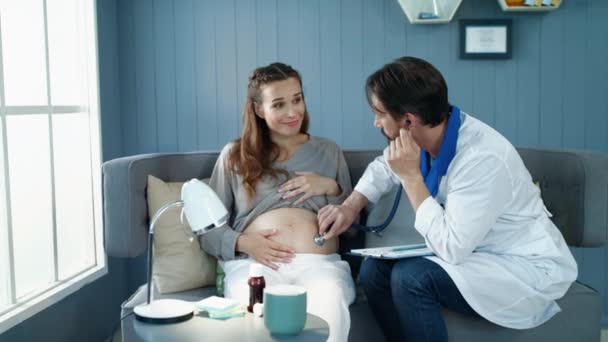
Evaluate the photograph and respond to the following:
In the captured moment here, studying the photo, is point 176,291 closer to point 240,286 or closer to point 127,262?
point 240,286

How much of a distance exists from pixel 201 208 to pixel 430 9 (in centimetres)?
191

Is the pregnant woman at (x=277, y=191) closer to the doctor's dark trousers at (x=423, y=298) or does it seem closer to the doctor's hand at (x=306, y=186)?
the doctor's hand at (x=306, y=186)

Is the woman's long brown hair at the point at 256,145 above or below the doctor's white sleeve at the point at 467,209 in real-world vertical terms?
above

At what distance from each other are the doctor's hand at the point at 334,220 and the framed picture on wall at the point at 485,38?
3.91 feet

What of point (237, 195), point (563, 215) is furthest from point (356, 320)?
point (563, 215)

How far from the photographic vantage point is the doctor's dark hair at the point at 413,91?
1985mm

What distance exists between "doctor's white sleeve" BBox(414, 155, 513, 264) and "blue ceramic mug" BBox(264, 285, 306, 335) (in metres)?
0.51

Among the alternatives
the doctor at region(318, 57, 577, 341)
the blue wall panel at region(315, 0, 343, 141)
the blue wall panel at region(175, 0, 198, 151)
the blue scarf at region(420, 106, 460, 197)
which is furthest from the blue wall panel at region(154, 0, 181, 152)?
the blue scarf at region(420, 106, 460, 197)

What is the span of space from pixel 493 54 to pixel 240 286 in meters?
1.70

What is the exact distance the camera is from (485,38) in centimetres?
316

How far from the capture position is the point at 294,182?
2459mm

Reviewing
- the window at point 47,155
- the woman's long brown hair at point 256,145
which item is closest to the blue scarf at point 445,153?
the woman's long brown hair at point 256,145

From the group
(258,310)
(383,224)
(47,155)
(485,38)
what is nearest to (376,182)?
(383,224)

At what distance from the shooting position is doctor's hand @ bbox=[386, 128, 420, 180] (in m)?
2.02
